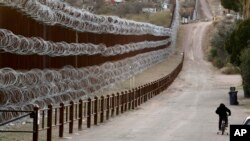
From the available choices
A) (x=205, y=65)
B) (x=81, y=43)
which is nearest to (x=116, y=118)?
(x=81, y=43)

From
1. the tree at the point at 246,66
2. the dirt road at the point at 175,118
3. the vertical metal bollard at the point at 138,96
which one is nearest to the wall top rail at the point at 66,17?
the vertical metal bollard at the point at 138,96

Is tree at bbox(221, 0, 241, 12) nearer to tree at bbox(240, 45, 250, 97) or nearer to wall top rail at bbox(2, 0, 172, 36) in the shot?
wall top rail at bbox(2, 0, 172, 36)

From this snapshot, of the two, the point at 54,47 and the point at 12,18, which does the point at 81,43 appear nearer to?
the point at 54,47

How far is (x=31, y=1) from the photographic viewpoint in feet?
77.5

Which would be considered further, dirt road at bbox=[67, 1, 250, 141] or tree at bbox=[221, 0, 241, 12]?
tree at bbox=[221, 0, 241, 12]

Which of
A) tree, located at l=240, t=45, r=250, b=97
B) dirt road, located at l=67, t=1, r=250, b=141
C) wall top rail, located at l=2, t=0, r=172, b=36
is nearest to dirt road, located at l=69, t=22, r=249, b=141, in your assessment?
dirt road, located at l=67, t=1, r=250, b=141

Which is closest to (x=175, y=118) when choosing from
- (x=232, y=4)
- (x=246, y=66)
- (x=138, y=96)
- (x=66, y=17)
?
(x=66, y=17)

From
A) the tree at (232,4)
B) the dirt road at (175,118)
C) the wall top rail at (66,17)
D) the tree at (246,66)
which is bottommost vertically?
the dirt road at (175,118)

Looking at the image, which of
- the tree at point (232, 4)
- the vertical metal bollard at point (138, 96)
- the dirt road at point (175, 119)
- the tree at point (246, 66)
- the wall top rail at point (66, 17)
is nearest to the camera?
the dirt road at point (175, 119)

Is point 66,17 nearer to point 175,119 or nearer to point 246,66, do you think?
point 175,119

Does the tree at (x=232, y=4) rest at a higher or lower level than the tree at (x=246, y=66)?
higher

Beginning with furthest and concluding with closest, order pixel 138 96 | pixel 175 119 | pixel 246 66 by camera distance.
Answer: pixel 246 66
pixel 138 96
pixel 175 119

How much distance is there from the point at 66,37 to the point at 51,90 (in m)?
5.70

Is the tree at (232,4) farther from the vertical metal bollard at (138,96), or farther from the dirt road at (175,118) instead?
the vertical metal bollard at (138,96)
